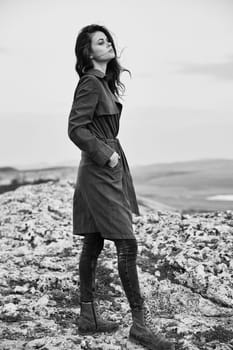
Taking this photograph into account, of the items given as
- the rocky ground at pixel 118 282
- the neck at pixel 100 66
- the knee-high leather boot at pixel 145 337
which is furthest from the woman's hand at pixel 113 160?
the rocky ground at pixel 118 282

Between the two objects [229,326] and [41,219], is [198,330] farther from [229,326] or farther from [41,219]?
[41,219]

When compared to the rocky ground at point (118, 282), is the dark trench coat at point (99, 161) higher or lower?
higher

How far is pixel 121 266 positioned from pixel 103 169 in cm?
74

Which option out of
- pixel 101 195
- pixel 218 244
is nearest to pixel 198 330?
pixel 101 195

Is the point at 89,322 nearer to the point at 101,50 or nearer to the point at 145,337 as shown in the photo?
the point at 145,337

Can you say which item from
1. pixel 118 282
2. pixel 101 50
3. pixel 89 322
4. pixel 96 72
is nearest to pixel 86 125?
pixel 96 72

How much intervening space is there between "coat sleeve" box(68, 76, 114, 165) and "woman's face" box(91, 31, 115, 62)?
22 cm

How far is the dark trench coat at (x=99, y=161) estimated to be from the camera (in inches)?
185

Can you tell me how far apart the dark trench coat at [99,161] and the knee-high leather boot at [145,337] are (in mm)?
658

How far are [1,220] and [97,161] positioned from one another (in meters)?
4.87

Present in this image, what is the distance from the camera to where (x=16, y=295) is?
6.17 meters

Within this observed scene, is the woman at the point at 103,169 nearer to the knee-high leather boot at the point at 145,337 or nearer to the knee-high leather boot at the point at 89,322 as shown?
the knee-high leather boot at the point at 145,337

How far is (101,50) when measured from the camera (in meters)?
4.87

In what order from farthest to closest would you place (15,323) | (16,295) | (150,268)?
(150,268) → (16,295) → (15,323)
